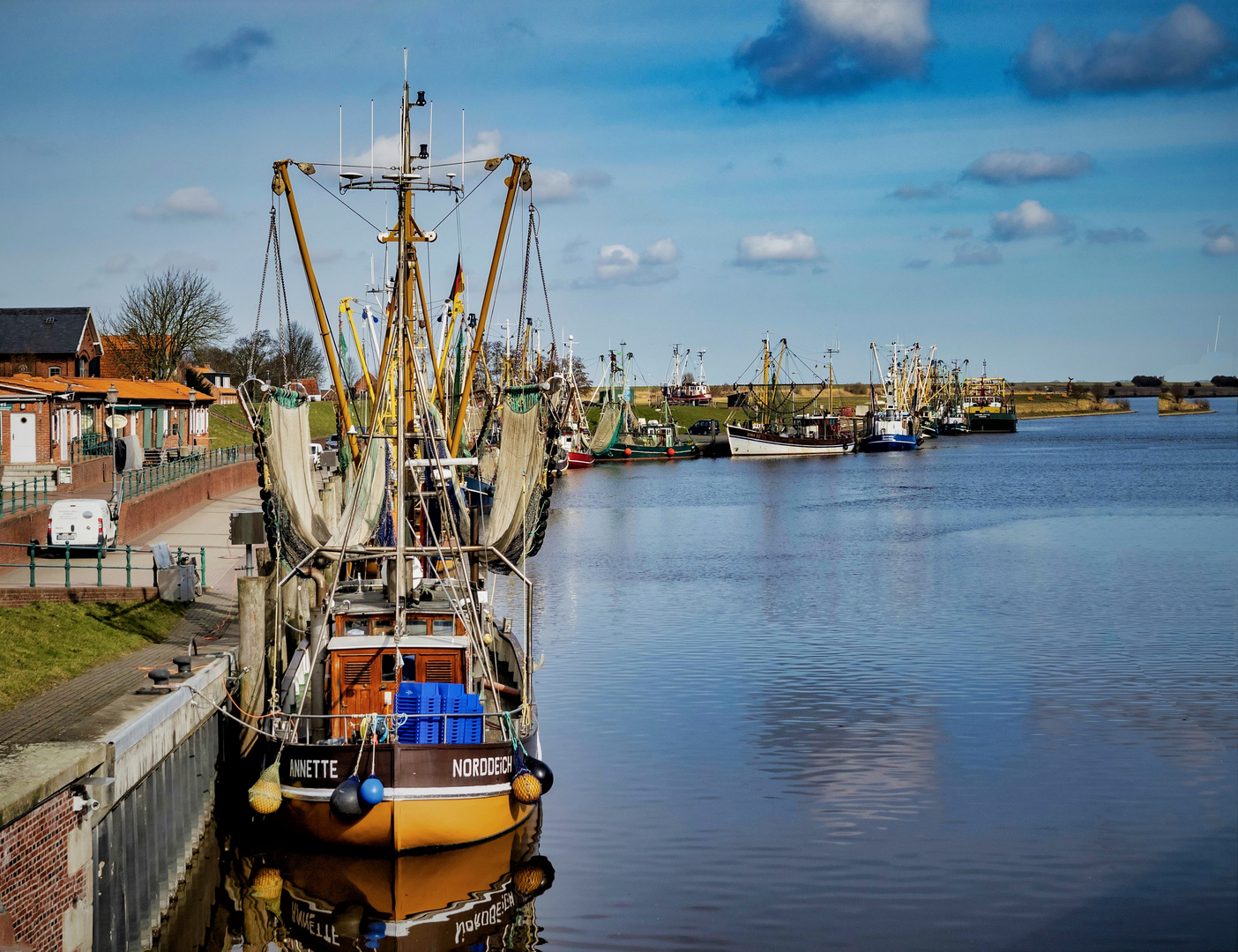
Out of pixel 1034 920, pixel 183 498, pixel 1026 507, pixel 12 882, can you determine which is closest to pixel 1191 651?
pixel 1034 920

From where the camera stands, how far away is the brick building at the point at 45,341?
9456 centimetres

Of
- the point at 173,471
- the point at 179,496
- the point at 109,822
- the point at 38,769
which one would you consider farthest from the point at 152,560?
the point at 38,769

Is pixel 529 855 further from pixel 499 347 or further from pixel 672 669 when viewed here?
pixel 499 347

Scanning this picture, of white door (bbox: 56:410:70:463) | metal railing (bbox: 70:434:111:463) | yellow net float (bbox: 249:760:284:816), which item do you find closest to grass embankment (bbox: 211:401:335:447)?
metal railing (bbox: 70:434:111:463)

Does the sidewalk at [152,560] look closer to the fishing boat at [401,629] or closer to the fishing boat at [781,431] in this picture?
the fishing boat at [401,629]

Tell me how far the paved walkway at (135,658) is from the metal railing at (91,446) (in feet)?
53.0

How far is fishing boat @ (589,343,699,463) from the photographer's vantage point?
144000mm

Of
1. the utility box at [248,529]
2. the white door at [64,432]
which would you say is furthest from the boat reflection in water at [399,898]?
the white door at [64,432]

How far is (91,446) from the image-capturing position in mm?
66125

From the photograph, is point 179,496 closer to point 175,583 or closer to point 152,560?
point 152,560

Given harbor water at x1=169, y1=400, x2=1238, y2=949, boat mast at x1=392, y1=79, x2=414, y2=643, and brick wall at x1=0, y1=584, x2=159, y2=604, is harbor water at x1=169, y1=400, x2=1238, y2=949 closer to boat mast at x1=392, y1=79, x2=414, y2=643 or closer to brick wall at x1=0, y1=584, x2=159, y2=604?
boat mast at x1=392, y1=79, x2=414, y2=643

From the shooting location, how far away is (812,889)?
68.5 feet

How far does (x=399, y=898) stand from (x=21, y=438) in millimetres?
42232

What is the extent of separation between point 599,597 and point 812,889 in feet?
92.4
